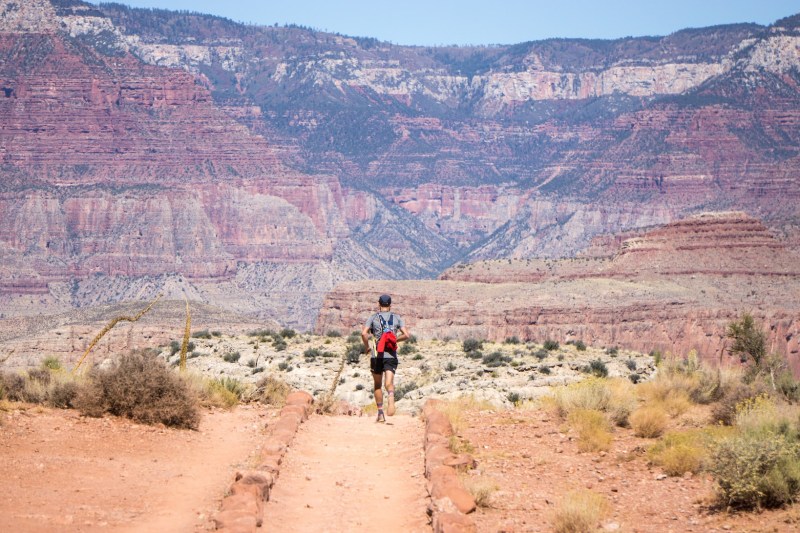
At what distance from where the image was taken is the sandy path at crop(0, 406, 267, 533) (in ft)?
57.9

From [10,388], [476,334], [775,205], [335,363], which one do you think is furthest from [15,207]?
[10,388]

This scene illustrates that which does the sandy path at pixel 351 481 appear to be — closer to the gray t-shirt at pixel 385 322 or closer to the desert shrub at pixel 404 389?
the gray t-shirt at pixel 385 322

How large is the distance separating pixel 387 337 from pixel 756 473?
27.2 ft

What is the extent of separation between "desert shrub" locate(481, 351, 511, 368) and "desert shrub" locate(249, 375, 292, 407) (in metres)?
14.0

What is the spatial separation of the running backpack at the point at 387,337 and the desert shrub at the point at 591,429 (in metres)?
2.97

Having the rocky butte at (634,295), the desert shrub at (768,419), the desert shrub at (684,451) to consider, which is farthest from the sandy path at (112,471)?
the rocky butte at (634,295)

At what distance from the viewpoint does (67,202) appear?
199500 mm

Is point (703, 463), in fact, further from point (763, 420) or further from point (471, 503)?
point (471, 503)

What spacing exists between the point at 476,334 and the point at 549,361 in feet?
152

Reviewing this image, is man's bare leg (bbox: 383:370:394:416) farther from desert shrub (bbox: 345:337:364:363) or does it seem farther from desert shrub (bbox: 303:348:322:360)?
desert shrub (bbox: 303:348:322:360)

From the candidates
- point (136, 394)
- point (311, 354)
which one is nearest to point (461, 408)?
point (136, 394)

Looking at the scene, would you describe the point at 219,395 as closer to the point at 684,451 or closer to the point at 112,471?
the point at 112,471

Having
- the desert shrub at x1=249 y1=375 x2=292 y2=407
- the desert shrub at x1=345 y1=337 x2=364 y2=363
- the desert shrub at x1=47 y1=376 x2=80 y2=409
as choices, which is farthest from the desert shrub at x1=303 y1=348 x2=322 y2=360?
the desert shrub at x1=47 y1=376 x2=80 y2=409

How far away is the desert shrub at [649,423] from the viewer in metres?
23.5
